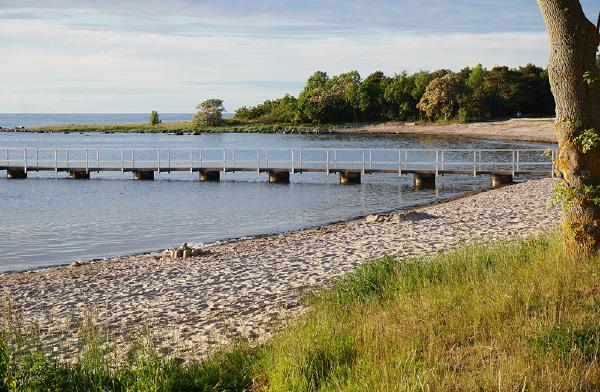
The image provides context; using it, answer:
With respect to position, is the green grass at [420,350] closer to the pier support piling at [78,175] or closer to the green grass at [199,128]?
the pier support piling at [78,175]

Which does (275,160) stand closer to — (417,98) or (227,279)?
(227,279)

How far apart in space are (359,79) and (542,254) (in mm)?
110066

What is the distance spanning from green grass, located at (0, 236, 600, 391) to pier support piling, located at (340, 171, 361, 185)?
31490mm

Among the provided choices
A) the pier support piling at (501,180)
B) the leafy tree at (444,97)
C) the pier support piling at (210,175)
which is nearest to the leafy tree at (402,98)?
the leafy tree at (444,97)

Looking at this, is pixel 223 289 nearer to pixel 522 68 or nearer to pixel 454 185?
pixel 454 185

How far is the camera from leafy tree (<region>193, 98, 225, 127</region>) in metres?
124

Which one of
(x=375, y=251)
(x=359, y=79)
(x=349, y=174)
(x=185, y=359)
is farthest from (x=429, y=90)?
(x=185, y=359)

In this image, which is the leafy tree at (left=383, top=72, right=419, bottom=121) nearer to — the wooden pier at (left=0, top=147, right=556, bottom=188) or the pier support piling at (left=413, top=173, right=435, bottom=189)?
the wooden pier at (left=0, top=147, right=556, bottom=188)

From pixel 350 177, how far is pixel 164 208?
12070 millimetres

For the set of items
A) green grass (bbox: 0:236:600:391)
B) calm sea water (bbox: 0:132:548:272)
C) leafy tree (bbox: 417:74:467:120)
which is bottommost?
calm sea water (bbox: 0:132:548:272)

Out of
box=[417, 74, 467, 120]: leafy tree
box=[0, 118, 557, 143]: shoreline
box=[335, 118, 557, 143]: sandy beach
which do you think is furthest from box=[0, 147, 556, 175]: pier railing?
box=[417, 74, 467, 120]: leafy tree

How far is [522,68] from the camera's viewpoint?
3851 inches

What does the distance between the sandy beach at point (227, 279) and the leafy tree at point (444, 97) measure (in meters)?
74.7

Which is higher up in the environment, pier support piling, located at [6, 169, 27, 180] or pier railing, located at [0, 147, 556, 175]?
pier railing, located at [0, 147, 556, 175]
